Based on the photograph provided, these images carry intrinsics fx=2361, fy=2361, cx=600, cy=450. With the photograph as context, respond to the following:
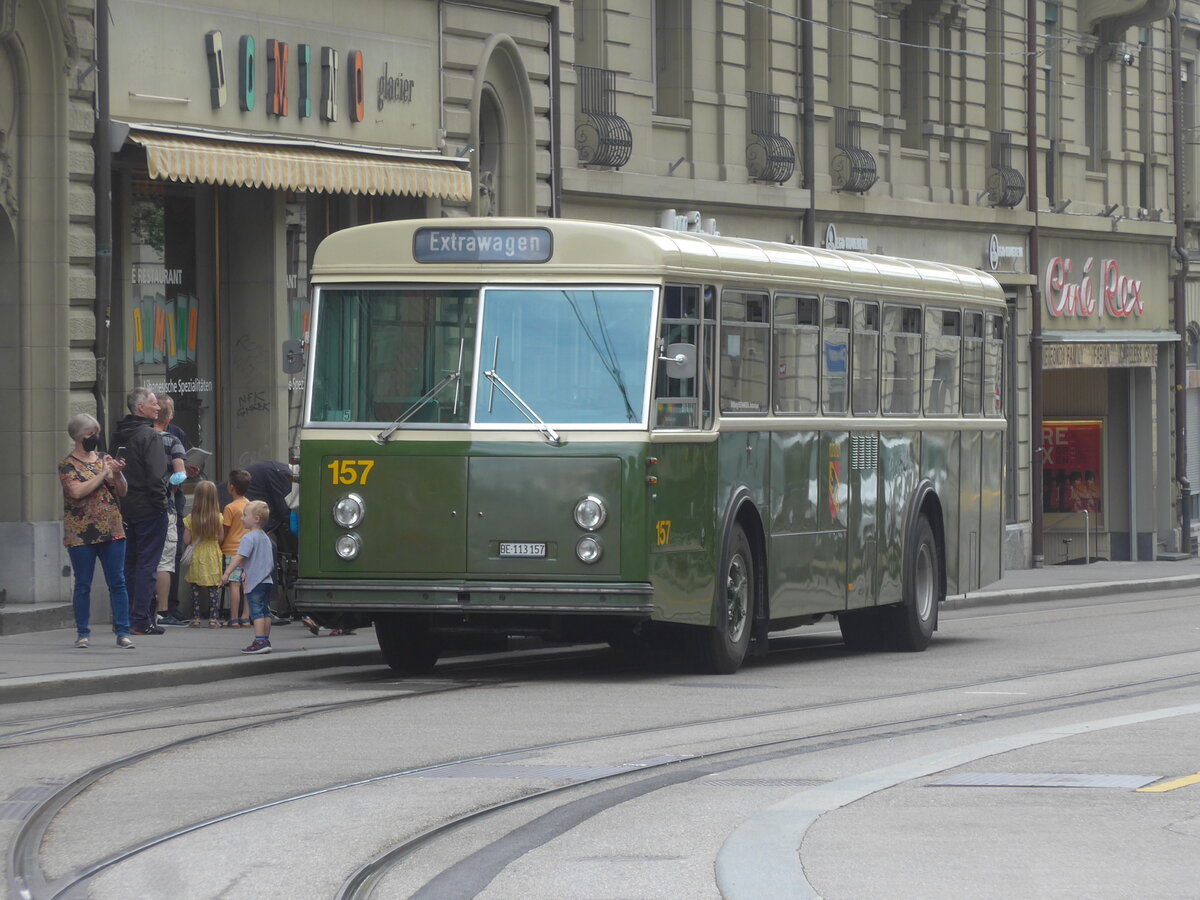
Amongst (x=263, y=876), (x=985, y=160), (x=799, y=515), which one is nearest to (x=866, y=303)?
(x=799, y=515)

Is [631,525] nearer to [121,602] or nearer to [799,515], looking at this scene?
[799,515]

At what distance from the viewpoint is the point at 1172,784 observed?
9969 mm

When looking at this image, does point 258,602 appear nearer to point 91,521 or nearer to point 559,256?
point 91,521

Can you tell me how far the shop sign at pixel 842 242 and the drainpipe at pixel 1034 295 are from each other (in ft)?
17.3

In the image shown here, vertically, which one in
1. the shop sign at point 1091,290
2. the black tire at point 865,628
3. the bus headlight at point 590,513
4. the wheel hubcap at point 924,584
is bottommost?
the black tire at point 865,628

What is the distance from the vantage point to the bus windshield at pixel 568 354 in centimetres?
1452

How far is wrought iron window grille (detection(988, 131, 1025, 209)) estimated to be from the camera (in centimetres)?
3659

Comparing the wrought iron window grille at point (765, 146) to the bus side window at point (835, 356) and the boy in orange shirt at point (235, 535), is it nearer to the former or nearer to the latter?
the boy in orange shirt at point (235, 535)

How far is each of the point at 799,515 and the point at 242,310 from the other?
730cm

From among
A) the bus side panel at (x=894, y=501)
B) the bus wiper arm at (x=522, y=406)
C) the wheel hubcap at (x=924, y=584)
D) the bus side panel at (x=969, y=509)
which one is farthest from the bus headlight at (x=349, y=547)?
the bus side panel at (x=969, y=509)

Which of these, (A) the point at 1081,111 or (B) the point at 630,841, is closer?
(B) the point at 630,841

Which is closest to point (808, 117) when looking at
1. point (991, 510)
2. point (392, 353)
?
point (991, 510)

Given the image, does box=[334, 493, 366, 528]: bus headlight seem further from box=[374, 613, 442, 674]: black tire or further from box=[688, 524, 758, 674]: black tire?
box=[688, 524, 758, 674]: black tire

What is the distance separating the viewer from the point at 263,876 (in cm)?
787
